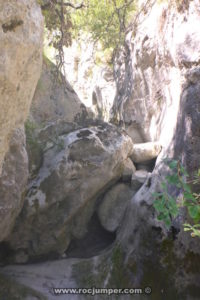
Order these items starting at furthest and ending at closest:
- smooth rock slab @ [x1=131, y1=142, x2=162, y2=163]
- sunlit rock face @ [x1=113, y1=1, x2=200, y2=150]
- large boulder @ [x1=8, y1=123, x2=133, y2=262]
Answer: smooth rock slab @ [x1=131, y1=142, x2=162, y2=163] → large boulder @ [x1=8, y1=123, x2=133, y2=262] → sunlit rock face @ [x1=113, y1=1, x2=200, y2=150]

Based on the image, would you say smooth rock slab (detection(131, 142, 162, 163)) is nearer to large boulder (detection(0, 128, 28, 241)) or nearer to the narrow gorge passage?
the narrow gorge passage

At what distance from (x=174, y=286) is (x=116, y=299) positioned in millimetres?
791

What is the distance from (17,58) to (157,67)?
3.93 metres

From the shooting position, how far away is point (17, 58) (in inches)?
90.8

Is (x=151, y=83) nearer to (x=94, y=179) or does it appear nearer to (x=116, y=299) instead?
(x=94, y=179)

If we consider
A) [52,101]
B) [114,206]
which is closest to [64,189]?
[114,206]

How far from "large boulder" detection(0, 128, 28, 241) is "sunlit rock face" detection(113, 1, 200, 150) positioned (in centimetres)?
233

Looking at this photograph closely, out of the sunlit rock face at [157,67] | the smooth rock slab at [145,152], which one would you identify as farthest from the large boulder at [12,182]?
the smooth rock slab at [145,152]

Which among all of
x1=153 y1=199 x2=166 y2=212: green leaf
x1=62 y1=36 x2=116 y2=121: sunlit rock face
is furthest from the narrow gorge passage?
x1=62 y1=36 x2=116 y2=121: sunlit rock face

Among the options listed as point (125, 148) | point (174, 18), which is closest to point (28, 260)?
point (125, 148)

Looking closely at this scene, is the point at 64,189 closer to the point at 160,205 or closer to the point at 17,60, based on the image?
the point at 17,60

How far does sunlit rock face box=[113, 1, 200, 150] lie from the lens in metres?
3.97

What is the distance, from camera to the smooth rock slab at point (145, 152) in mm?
5381

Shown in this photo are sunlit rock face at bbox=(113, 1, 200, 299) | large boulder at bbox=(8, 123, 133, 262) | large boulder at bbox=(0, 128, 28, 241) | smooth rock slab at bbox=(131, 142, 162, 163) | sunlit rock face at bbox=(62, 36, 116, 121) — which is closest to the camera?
sunlit rock face at bbox=(113, 1, 200, 299)
